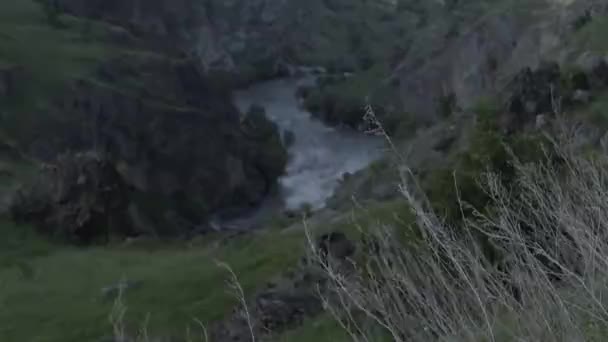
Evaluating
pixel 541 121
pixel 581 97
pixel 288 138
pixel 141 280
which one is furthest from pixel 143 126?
pixel 541 121

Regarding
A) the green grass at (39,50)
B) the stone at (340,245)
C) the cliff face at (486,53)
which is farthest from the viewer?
the green grass at (39,50)

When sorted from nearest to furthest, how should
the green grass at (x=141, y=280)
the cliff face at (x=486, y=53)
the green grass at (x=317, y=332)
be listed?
the green grass at (x=317, y=332) < the green grass at (x=141, y=280) < the cliff face at (x=486, y=53)

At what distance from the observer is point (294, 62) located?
323 ft

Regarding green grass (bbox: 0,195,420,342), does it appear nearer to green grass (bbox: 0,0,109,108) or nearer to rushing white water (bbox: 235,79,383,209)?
rushing white water (bbox: 235,79,383,209)

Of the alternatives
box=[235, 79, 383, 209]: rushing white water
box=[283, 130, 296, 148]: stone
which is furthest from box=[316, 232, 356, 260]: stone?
box=[283, 130, 296, 148]: stone

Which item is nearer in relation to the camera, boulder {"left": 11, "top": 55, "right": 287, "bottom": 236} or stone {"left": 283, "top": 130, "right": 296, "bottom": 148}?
boulder {"left": 11, "top": 55, "right": 287, "bottom": 236}

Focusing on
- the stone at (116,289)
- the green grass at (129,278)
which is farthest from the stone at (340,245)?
the stone at (116,289)

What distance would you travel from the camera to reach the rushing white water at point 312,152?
56.3 m

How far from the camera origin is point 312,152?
65250 mm

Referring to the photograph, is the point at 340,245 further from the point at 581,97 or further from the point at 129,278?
the point at 581,97

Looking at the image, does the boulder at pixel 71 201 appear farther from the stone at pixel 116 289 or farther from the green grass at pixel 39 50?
the green grass at pixel 39 50

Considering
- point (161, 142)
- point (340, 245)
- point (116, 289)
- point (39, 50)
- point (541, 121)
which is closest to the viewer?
point (340, 245)

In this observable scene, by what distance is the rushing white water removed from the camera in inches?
2217

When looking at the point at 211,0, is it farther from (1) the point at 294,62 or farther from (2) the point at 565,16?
(2) the point at 565,16
